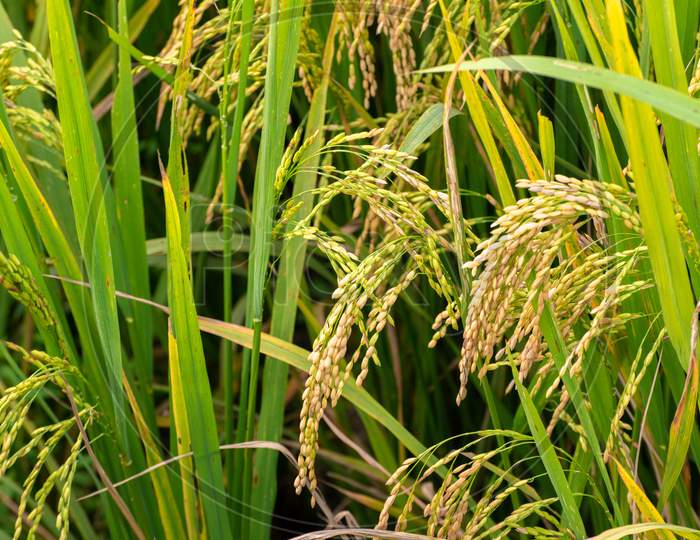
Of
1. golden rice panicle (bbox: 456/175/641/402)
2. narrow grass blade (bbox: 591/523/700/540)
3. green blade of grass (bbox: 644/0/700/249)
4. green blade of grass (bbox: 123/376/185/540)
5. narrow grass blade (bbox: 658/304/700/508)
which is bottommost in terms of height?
green blade of grass (bbox: 123/376/185/540)

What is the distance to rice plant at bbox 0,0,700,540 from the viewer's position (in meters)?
0.71

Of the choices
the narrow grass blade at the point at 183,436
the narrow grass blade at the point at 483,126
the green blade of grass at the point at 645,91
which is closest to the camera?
the green blade of grass at the point at 645,91

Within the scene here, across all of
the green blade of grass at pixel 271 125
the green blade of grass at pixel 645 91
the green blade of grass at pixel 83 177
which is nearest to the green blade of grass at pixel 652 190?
the green blade of grass at pixel 645 91

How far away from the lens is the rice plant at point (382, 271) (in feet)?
2.32

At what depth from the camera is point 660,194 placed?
67 centimetres

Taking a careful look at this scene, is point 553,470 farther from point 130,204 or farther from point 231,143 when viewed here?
point 130,204

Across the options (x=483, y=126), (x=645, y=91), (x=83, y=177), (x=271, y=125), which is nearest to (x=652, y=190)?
(x=645, y=91)

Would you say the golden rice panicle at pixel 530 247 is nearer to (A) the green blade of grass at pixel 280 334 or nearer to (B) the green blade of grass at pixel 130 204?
(A) the green blade of grass at pixel 280 334

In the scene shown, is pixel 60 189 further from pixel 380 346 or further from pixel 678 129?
pixel 678 129

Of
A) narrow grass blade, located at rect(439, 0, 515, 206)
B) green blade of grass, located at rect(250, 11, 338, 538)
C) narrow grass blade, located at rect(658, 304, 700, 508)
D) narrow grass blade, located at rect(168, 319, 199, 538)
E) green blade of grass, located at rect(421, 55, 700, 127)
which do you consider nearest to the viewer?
green blade of grass, located at rect(421, 55, 700, 127)

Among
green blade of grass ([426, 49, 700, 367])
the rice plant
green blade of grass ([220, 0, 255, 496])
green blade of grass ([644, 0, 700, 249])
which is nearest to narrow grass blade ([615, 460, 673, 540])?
the rice plant

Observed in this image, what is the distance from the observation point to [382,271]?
2.38 feet

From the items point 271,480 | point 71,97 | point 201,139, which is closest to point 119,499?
point 271,480

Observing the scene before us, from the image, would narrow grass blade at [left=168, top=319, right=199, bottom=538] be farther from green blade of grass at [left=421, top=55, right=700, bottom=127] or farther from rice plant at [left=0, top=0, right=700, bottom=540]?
green blade of grass at [left=421, top=55, right=700, bottom=127]
